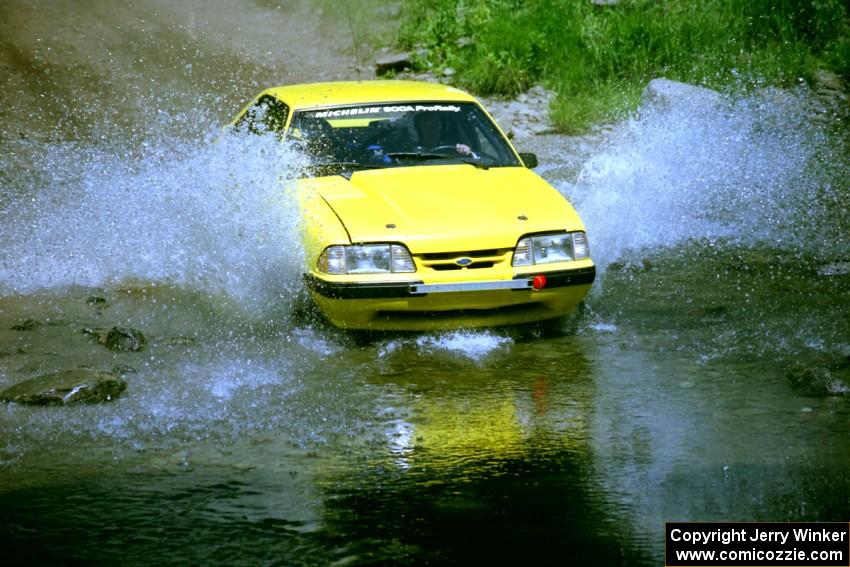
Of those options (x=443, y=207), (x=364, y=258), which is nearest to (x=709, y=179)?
(x=443, y=207)

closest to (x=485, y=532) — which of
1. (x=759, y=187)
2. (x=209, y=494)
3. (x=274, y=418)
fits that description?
(x=209, y=494)

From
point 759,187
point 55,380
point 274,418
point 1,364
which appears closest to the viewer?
point 274,418

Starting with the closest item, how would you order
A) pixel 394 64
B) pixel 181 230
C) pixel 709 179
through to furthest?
pixel 181 230, pixel 709 179, pixel 394 64

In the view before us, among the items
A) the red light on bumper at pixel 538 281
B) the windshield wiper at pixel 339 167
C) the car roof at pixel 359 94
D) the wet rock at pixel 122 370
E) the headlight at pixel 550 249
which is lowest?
the wet rock at pixel 122 370

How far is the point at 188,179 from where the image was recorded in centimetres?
832

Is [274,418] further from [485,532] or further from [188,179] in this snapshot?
[188,179]

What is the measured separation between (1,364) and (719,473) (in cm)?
396

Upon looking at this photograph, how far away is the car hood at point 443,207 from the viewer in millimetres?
6773

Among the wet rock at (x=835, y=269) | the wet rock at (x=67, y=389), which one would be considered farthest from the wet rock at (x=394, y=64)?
the wet rock at (x=67, y=389)

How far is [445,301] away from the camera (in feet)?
22.1

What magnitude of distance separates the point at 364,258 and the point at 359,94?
1816 mm

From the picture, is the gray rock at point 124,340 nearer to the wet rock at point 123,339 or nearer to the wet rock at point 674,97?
the wet rock at point 123,339

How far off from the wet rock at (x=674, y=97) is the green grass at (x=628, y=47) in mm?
452

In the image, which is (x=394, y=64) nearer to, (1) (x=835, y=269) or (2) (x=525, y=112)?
(2) (x=525, y=112)
